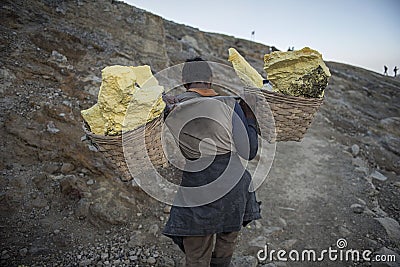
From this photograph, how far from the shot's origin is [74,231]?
2.61 meters

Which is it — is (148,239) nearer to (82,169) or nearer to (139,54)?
(82,169)

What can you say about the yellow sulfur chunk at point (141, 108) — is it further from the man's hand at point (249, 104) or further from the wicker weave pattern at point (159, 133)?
the man's hand at point (249, 104)

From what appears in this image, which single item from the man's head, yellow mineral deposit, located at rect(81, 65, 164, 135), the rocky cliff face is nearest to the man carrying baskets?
the man's head

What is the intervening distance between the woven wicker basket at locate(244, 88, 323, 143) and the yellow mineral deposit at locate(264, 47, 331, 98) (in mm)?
55

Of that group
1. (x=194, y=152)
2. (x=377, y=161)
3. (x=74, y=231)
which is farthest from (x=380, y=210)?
(x=74, y=231)


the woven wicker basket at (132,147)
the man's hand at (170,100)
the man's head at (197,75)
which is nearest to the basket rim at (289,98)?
the man's head at (197,75)

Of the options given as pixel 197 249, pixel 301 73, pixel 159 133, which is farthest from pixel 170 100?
pixel 197 249

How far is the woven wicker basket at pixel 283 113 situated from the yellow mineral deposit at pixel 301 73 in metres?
0.06

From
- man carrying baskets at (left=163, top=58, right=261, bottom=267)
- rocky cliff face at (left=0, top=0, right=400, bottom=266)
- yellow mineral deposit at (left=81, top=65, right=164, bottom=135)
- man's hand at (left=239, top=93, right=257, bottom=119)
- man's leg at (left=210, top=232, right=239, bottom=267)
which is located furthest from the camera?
rocky cliff face at (left=0, top=0, right=400, bottom=266)

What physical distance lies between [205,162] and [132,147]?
1.44 ft

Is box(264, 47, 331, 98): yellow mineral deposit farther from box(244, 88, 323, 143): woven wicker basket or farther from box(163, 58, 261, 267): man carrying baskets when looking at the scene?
box(163, 58, 261, 267): man carrying baskets

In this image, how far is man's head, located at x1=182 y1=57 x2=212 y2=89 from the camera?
181 cm

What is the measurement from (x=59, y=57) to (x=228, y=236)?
328 cm

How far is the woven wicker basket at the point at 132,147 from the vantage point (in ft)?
4.95
